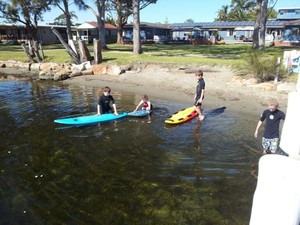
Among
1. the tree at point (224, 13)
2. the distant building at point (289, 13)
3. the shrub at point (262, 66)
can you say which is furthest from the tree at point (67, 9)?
the tree at point (224, 13)

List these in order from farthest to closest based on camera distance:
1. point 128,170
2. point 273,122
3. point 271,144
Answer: point 128,170
point 271,144
point 273,122

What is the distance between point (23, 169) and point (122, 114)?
5.36 metres

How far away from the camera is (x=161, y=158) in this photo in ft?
28.7

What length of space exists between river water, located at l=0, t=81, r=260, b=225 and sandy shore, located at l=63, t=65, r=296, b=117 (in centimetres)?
161

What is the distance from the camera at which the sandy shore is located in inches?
571

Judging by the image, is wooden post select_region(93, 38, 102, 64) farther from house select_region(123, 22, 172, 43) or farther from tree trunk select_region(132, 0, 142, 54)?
house select_region(123, 22, 172, 43)

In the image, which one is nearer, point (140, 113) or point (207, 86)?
point (140, 113)

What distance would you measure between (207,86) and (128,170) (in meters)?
10.6

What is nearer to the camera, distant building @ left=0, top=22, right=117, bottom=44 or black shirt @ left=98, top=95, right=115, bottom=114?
black shirt @ left=98, top=95, right=115, bottom=114

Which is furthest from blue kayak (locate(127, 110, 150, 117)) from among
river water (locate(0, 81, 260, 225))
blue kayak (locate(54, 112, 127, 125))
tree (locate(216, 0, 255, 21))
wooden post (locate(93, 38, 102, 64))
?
tree (locate(216, 0, 255, 21))

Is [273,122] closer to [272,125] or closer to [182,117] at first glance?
[272,125]

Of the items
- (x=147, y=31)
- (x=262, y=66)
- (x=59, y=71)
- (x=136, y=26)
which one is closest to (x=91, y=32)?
(x=147, y=31)

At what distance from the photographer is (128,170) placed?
7988 mm

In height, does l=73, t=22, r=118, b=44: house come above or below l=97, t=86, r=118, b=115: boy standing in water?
above
